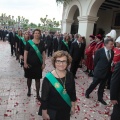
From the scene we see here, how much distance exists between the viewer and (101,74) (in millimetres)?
4742

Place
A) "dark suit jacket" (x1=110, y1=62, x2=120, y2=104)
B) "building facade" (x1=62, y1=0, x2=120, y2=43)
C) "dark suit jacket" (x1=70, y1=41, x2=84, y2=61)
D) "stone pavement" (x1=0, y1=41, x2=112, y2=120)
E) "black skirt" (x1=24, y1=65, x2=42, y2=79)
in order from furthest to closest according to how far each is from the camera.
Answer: "building facade" (x1=62, y1=0, x2=120, y2=43) → "dark suit jacket" (x1=70, y1=41, x2=84, y2=61) → "black skirt" (x1=24, y1=65, x2=42, y2=79) → "stone pavement" (x1=0, y1=41, x2=112, y2=120) → "dark suit jacket" (x1=110, y1=62, x2=120, y2=104)

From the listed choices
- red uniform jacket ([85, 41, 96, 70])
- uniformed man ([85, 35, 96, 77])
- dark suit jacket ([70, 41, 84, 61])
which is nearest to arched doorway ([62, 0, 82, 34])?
uniformed man ([85, 35, 96, 77])

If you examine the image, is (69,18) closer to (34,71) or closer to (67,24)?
(67,24)

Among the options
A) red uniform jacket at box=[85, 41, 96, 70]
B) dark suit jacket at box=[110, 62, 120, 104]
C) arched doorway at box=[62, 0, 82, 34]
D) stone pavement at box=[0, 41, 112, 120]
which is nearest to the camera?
dark suit jacket at box=[110, 62, 120, 104]

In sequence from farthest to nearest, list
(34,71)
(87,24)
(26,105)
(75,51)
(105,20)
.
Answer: (105,20)
(87,24)
(75,51)
(34,71)
(26,105)

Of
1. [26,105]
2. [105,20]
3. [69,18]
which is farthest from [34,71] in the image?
[105,20]

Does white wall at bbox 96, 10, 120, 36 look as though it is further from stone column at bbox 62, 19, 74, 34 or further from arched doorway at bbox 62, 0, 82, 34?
stone column at bbox 62, 19, 74, 34

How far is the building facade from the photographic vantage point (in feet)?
32.4

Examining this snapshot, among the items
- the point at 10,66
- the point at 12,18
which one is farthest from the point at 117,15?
the point at 12,18

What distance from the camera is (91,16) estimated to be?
986 centimetres

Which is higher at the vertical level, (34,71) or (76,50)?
(76,50)

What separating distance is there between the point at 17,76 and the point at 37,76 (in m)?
2.56

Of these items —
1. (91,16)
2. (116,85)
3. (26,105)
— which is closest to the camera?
(116,85)

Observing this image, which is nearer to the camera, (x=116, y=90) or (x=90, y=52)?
(x=116, y=90)
